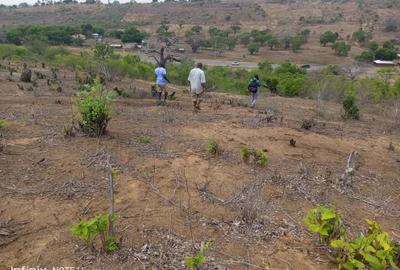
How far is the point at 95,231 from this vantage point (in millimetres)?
3207

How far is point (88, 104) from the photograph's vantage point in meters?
5.99

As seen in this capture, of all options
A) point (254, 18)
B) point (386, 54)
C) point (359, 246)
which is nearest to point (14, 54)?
point (359, 246)

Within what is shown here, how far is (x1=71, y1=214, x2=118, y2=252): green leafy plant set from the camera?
125 inches

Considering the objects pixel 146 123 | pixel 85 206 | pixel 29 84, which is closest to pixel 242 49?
pixel 29 84

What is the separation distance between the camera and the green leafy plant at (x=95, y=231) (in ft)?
10.4

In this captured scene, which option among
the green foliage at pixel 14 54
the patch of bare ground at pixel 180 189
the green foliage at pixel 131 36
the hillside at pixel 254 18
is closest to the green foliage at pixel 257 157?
the patch of bare ground at pixel 180 189

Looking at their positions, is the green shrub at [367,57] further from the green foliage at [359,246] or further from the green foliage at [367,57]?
the green foliage at [359,246]

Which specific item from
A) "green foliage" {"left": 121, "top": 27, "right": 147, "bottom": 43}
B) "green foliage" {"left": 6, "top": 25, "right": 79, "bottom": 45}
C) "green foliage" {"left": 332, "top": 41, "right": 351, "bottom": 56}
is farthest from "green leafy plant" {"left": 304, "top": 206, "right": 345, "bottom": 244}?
"green foliage" {"left": 121, "top": 27, "right": 147, "bottom": 43}

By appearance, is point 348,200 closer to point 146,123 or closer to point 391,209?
point 391,209

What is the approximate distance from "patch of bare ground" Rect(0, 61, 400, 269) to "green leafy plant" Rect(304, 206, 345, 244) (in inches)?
9.2

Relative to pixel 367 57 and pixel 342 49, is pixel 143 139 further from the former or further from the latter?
pixel 342 49

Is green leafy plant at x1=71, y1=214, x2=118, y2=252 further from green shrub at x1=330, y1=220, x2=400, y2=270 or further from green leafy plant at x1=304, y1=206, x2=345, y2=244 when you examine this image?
green shrub at x1=330, y1=220, x2=400, y2=270

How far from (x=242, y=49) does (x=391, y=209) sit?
5056cm

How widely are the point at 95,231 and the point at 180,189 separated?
62.5 inches
